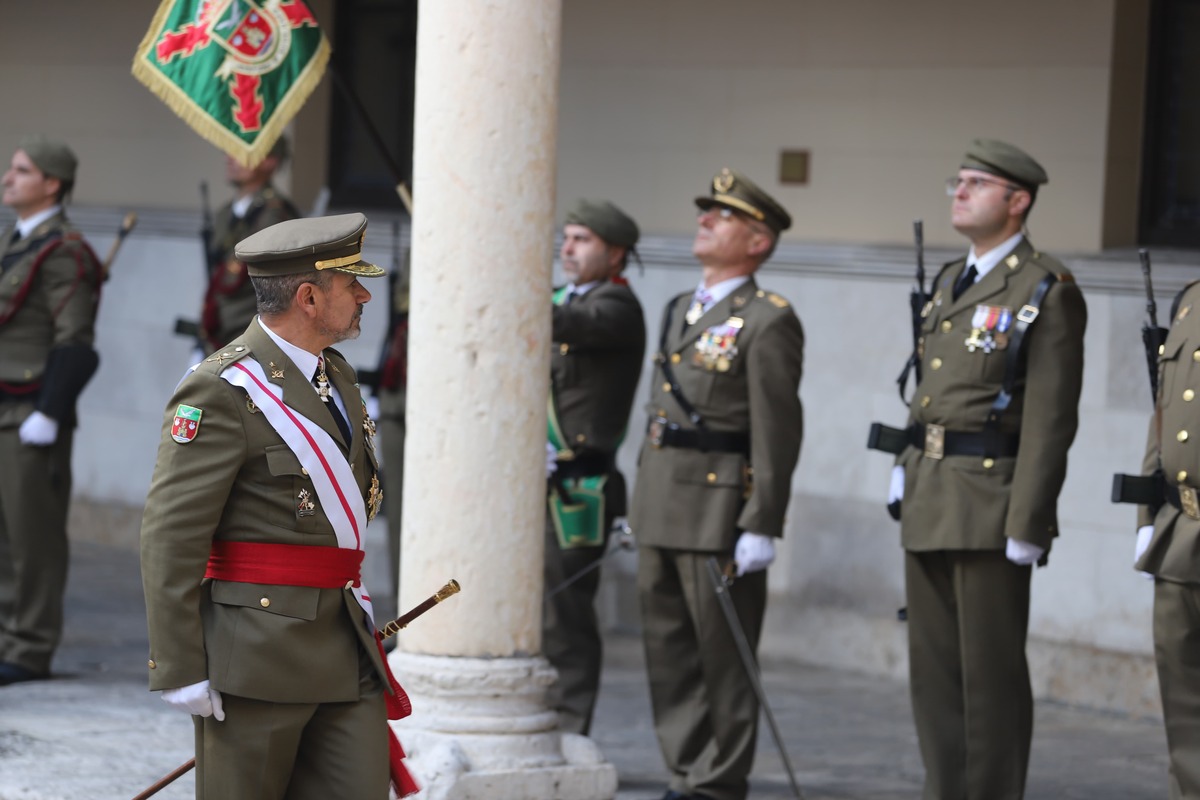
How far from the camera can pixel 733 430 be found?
6023 mm

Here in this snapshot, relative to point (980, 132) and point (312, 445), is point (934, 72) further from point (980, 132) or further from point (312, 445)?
point (312, 445)

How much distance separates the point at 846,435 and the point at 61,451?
302 cm

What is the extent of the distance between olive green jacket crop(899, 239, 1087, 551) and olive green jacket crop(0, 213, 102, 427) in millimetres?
2999

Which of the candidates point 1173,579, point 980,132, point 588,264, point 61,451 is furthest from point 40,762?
point 980,132

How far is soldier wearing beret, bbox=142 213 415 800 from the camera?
12.2 feet

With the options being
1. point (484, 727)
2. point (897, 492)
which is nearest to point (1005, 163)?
point (897, 492)

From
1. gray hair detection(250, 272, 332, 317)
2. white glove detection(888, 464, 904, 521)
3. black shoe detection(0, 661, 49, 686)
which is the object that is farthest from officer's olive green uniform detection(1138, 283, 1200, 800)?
black shoe detection(0, 661, 49, 686)

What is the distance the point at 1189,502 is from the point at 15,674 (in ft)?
13.4

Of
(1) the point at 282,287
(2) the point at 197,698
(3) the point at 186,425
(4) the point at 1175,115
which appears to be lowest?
(2) the point at 197,698

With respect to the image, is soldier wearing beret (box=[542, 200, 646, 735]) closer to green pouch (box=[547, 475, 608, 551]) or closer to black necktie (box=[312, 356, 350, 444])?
green pouch (box=[547, 475, 608, 551])

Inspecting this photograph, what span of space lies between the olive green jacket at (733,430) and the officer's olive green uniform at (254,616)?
2163 millimetres

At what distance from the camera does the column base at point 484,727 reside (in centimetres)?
544

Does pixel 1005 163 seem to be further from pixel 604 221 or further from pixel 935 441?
pixel 604 221

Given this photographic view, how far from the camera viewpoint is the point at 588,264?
669 centimetres
